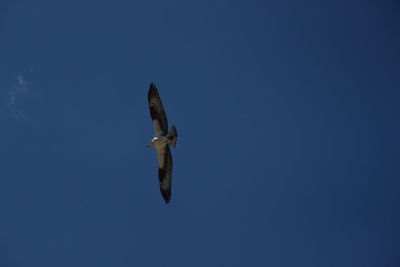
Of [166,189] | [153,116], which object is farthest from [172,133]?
[166,189]

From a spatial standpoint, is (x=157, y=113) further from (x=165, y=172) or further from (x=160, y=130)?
(x=165, y=172)

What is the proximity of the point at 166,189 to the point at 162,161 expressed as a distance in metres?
1.21

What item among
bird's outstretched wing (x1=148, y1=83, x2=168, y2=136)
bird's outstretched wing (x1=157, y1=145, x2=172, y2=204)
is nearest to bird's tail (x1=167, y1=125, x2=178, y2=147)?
bird's outstretched wing (x1=148, y1=83, x2=168, y2=136)

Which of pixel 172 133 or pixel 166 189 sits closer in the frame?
pixel 172 133

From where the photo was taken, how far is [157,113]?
22781 millimetres

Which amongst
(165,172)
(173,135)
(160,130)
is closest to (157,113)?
(160,130)

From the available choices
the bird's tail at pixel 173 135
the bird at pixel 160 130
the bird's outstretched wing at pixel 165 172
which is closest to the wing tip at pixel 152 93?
the bird at pixel 160 130

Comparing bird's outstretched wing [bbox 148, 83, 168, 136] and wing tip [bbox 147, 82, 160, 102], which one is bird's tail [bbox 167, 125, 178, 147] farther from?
wing tip [bbox 147, 82, 160, 102]

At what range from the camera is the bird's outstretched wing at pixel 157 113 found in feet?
74.4

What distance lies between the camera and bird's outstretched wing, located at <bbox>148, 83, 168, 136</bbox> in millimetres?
22688

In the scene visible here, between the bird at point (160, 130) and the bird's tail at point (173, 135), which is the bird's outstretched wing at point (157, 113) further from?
the bird's tail at point (173, 135)

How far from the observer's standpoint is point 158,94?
901 inches

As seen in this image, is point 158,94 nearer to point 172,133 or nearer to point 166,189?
point 172,133

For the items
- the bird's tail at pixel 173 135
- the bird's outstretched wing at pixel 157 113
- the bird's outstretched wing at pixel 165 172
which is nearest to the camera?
the bird's tail at pixel 173 135
